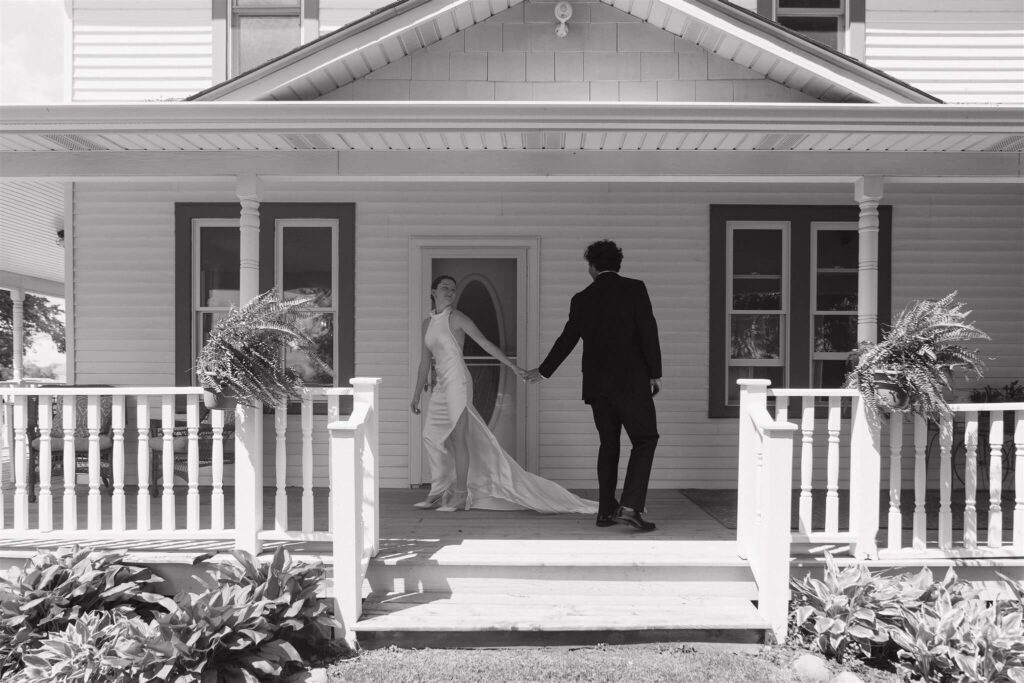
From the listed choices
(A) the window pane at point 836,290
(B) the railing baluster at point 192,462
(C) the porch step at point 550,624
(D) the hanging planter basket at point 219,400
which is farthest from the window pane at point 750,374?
(B) the railing baluster at point 192,462

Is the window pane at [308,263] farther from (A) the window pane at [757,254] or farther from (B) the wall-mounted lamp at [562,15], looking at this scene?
(A) the window pane at [757,254]

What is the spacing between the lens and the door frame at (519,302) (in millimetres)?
6711

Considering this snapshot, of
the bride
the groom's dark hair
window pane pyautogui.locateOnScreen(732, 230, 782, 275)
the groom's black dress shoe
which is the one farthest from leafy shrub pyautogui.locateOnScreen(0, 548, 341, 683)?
window pane pyautogui.locateOnScreen(732, 230, 782, 275)

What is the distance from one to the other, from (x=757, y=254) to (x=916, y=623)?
12.4 ft

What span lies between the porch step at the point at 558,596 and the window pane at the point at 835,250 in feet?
11.0

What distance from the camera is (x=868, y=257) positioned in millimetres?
4871

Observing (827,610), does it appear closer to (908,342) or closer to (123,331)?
(908,342)

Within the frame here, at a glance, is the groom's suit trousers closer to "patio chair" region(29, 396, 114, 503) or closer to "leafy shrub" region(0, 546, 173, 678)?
"leafy shrub" region(0, 546, 173, 678)

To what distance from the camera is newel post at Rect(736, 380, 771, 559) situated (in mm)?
4402

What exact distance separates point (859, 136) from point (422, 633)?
391 cm

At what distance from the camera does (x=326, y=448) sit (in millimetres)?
6840

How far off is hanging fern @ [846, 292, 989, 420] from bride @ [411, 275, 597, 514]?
2298mm

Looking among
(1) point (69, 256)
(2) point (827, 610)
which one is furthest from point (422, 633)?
(1) point (69, 256)


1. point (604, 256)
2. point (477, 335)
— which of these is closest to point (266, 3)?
point (477, 335)
